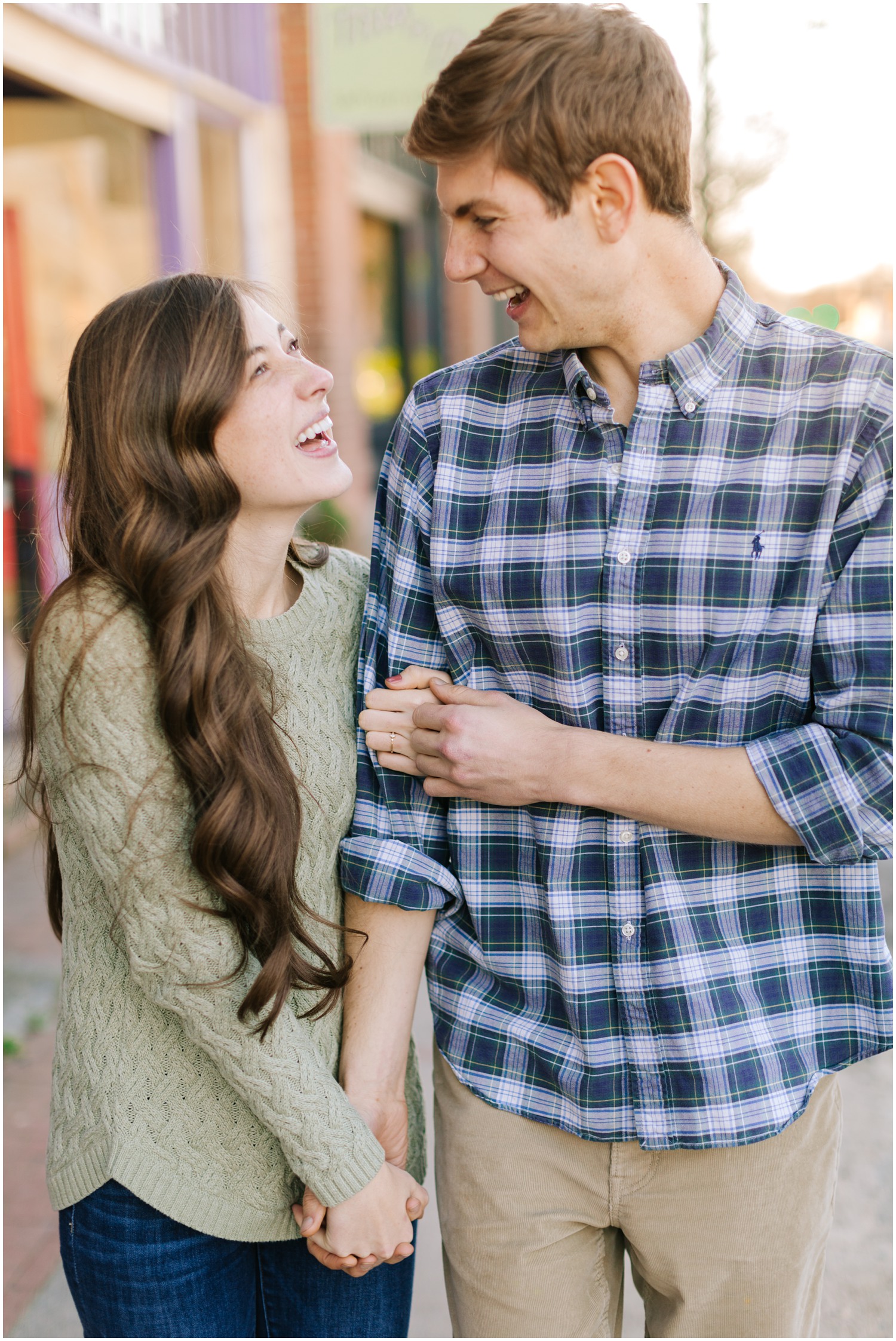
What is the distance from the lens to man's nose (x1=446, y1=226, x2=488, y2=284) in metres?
1.70

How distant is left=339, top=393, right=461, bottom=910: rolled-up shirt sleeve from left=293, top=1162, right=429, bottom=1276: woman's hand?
426 mm

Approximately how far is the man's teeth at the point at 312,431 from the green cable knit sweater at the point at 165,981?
29cm

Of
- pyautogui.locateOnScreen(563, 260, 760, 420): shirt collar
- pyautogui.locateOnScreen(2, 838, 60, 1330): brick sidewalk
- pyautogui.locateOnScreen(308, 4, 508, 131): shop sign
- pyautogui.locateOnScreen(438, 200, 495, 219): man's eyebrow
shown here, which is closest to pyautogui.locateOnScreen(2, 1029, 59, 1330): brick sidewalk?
pyautogui.locateOnScreen(2, 838, 60, 1330): brick sidewalk

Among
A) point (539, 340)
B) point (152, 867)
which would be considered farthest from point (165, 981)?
point (539, 340)

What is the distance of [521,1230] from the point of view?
1.79m

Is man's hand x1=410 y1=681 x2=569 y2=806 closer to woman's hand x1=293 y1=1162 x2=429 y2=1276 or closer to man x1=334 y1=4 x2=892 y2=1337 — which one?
man x1=334 y1=4 x2=892 y2=1337

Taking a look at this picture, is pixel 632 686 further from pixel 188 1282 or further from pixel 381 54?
pixel 381 54

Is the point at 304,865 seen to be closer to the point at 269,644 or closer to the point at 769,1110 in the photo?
the point at 269,644

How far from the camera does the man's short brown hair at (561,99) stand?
5.21ft

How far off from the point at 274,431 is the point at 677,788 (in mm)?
817

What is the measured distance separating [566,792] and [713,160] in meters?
5.15

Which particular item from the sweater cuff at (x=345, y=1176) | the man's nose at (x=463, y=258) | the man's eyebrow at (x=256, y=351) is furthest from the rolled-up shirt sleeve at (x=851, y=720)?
the man's eyebrow at (x=256, y=351)

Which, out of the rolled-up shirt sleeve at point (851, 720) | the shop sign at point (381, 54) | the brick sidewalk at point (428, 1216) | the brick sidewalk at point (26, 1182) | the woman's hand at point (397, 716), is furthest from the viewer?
the shop sign at point (381, 54)

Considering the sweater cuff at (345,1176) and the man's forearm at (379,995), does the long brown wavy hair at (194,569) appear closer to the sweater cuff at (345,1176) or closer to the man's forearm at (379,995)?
the man's forearm at (379,995)
